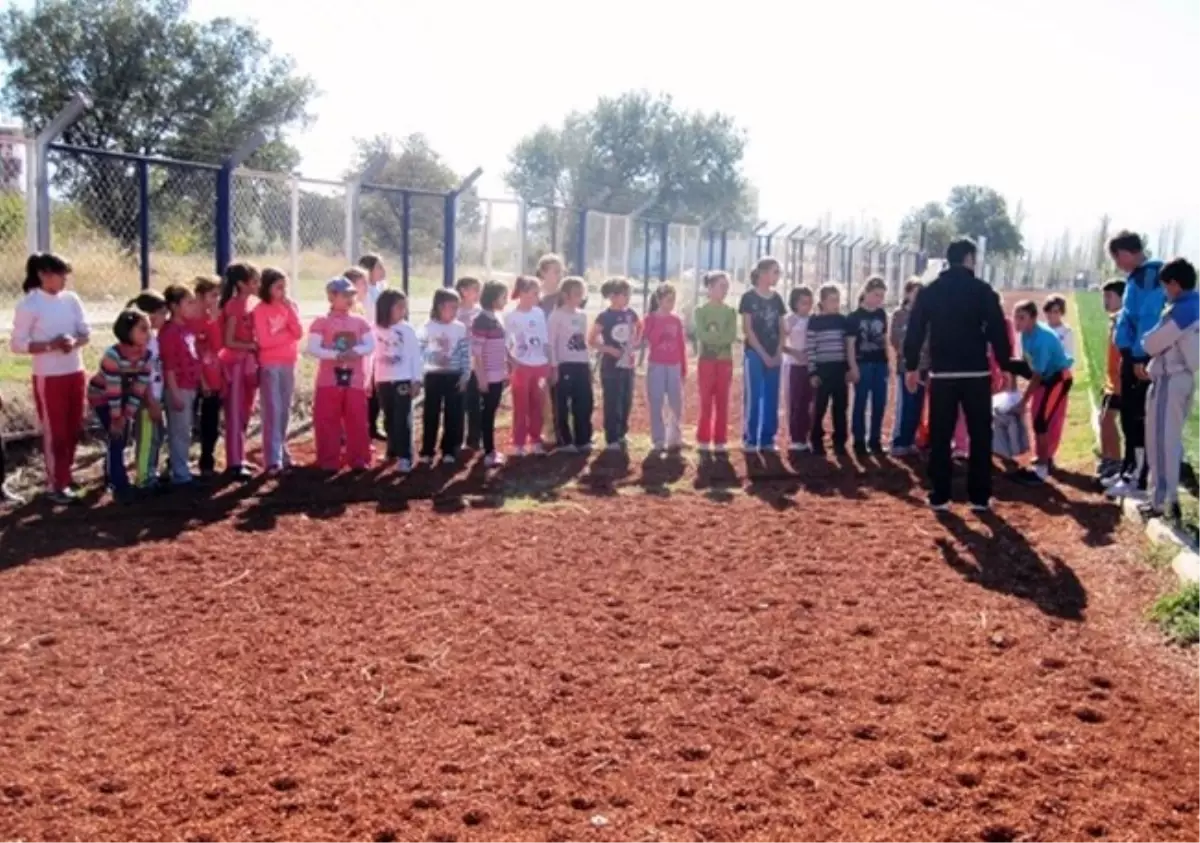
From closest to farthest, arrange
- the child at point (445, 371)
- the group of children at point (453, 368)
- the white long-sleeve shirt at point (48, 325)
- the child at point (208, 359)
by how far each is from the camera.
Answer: the white long-sleeve shirt at point (48, 325)
the group of children at point (453, 368)
the child at point (208, 359)
the child at point (445, 371)

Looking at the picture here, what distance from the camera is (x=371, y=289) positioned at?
11.8 meters

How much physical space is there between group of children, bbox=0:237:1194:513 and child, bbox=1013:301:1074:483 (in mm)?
16

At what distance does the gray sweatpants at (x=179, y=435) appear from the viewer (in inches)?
362

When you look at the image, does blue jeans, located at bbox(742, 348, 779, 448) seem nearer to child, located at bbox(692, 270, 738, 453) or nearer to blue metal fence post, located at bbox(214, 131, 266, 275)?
child, located at bbox(692, 270, 738, 453)

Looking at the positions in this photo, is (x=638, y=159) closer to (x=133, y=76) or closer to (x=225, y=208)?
(x=133, y=76)

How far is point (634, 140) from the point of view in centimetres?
6531

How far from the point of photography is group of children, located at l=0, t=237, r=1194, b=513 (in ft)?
28.7

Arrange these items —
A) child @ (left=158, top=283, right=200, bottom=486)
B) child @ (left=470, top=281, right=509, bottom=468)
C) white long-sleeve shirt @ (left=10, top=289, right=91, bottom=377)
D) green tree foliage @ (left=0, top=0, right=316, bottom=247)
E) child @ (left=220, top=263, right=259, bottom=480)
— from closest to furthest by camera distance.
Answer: white long-sleeve shirt @ (left=10, top=289, right=91, bottom=377)
child @ (left=158, top=283, right=200, bottom=486)
child @ (left=220, top=263, right=259, bottom=480)
child @ (left=470, top=281, right=509, bottom=468)
green tree foliage @ (left=0, top=0, right=316, bottom=247)

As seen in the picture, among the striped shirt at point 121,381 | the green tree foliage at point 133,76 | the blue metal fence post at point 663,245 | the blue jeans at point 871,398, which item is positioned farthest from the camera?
the green tree foliage at point 133,76

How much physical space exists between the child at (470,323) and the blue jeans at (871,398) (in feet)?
11.8

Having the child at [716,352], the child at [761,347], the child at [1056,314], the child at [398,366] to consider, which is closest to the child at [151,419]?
the child at [398,366]

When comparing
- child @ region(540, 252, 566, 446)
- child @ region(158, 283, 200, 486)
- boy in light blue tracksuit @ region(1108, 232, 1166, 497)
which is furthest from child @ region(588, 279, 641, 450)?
boy in light blue tracksuit @ region(1108, 232, 1166, 497)

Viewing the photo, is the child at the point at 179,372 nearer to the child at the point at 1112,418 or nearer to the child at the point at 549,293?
the child at the point at 549,293

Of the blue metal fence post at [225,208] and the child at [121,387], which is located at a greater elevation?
the blue metal fence post at [225,208]
